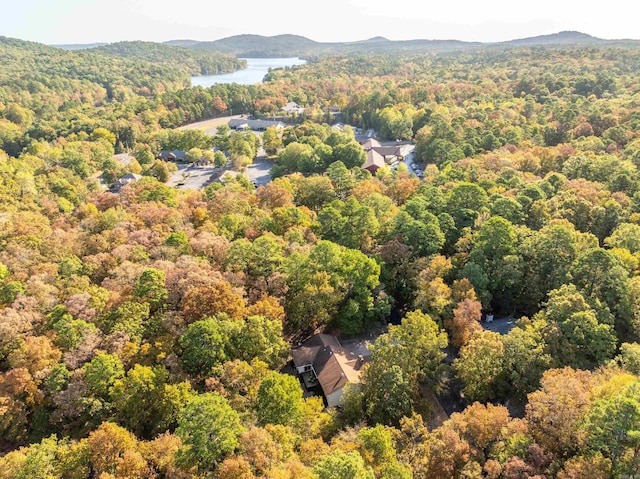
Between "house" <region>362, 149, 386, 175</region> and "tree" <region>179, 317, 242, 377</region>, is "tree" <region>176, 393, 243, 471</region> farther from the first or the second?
"house" <region>362, 149, 386, 175</region>

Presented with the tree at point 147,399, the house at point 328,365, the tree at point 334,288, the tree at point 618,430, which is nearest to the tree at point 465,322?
the tree at point 334,288

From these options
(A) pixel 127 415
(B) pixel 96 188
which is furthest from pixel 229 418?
(B) pixel 96 188

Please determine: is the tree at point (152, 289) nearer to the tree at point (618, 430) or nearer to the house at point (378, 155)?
the tree at point (618, 430)

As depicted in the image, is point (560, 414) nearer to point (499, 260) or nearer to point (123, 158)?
point (499, 260)

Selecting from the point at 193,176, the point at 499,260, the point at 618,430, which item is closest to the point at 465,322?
the point at 499,260

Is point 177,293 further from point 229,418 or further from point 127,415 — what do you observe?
point 229,418

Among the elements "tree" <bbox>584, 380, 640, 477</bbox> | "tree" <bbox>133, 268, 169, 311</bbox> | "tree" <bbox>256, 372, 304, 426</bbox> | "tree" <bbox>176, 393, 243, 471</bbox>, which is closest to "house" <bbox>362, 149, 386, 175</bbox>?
"tree" <bbox>133, 268, 169, 311</bbox>
